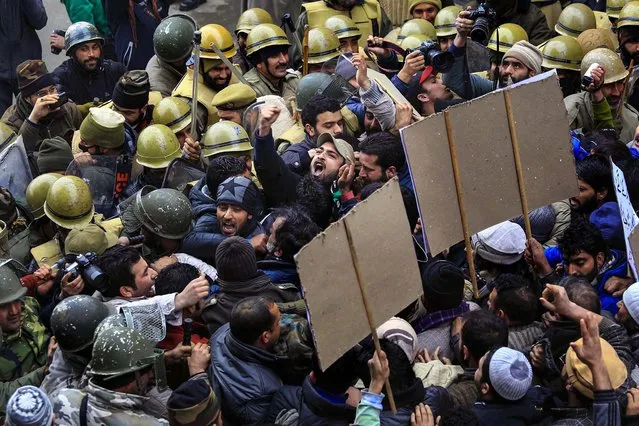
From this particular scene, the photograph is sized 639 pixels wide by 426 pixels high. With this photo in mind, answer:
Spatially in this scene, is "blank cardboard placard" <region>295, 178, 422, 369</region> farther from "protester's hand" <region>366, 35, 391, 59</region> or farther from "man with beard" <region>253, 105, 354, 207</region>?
"protester's hand" <region>366, 35, 391, 59</region>

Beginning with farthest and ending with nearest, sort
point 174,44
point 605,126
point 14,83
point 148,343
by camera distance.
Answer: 1. point 14,83
2. point 174,44
3. point 605,126
4. point 148,343

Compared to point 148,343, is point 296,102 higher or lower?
lower

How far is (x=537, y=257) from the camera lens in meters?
7.24

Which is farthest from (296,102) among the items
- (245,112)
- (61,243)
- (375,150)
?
(61,243)

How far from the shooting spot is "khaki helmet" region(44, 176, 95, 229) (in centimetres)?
819

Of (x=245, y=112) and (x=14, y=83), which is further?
(x=14, y=83)

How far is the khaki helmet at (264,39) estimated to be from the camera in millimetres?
10695

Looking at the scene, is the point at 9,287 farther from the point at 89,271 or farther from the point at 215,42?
the point at 215,42

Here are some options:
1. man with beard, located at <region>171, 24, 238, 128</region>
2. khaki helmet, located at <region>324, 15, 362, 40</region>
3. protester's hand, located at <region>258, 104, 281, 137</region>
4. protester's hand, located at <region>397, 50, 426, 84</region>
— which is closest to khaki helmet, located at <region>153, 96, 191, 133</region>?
man with beard, located at <region>171, 24, 238, 128</region>

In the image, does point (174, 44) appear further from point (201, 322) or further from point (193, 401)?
point (193, 401)

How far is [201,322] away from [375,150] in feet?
6.07

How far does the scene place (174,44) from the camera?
35.4 ft

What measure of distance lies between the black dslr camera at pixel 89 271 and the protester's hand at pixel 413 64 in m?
2.98

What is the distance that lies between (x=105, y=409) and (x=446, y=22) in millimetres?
6417
